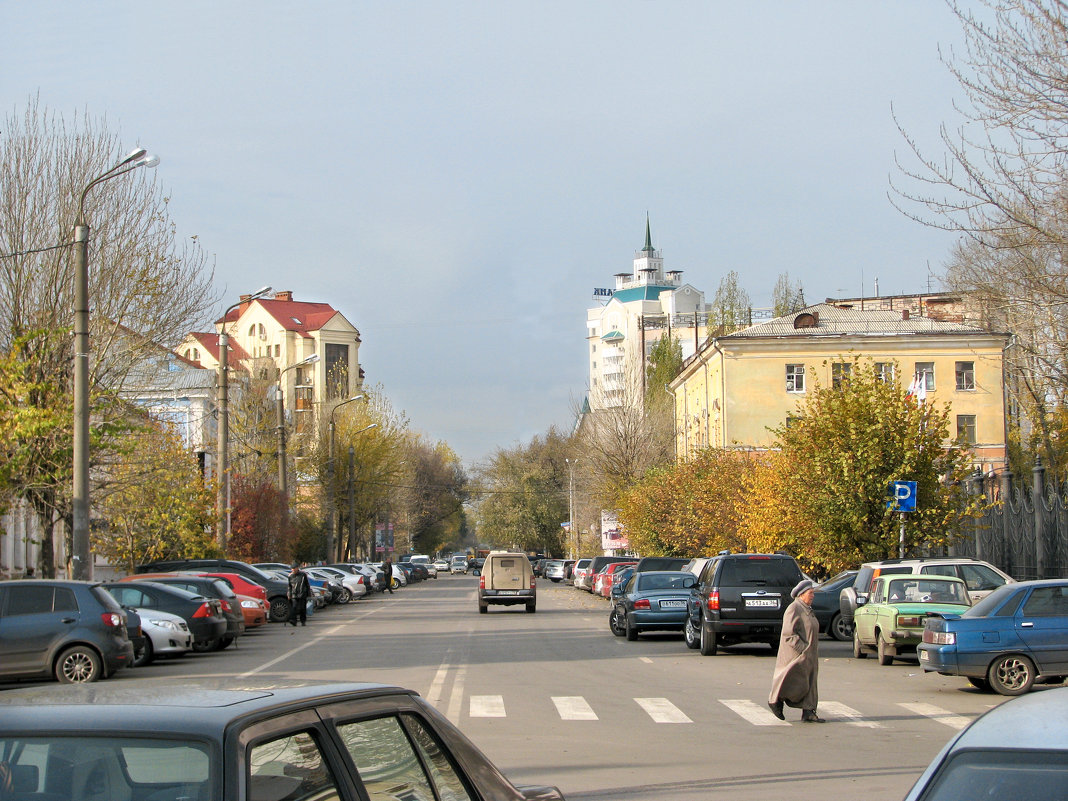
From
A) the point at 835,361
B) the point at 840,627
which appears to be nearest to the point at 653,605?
the point at 840,627

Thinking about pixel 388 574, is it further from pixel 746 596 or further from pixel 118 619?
pixel 118 619

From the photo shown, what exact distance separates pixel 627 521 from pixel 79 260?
39636 mm

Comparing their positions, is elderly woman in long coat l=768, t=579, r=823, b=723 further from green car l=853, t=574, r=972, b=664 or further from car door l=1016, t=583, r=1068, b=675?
green car l=853, t=574, r=972, b=664

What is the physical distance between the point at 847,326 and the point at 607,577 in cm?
2107

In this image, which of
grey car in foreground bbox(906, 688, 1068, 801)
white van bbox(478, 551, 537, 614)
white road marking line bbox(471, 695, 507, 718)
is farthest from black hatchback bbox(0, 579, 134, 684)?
white van bbox(478, 551, 537, 614)

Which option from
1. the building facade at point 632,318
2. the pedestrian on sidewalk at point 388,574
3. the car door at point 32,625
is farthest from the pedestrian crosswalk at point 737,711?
the building facade at point 632,318

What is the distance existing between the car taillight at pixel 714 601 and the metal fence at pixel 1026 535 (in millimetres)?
10237

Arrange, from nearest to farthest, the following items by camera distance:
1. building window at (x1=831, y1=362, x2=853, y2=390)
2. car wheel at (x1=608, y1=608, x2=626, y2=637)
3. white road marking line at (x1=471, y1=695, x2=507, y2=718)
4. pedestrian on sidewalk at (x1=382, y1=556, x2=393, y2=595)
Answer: white road marking line at (x1=471, y1=695, x2=507, y2=718), car wheel at (x1=608, y1=608, x2=626, y2=637), building window at (x1=831, y1=362, x2=853, y2=390), pedestrian on sidewalk at (x1=382, y1=556, x2=393, y2=595)

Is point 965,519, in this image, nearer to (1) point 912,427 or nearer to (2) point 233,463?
(1) point 912,427

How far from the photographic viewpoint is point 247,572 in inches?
1383

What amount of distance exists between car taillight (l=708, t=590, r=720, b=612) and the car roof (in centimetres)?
1978

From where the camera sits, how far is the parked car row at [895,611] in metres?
16.1

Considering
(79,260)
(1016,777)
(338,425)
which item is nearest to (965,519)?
(79,260)

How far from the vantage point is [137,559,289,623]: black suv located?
33.7 m
